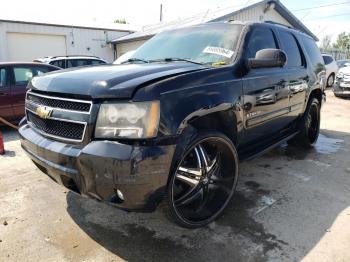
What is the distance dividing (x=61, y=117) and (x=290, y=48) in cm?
348

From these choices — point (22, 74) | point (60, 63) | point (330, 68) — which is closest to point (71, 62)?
point (60, 63)

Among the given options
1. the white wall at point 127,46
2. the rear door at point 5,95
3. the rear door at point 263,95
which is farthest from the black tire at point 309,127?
the white wall at point 127,46

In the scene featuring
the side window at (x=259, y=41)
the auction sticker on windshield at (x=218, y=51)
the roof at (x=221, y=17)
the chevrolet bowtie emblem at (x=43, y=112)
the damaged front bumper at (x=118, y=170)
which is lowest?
the damaged front bumper at (x=118, y=170)

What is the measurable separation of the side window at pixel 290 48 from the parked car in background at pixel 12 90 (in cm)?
533

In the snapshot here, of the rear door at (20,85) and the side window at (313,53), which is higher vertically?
the side window at (313,53)

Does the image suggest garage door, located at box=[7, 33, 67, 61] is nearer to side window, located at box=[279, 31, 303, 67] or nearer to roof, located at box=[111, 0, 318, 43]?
roof, located at box=[111, 0, 318, 43]

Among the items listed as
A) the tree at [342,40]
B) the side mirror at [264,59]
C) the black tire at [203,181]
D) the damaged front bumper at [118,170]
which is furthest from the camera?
the tree at [342,40]

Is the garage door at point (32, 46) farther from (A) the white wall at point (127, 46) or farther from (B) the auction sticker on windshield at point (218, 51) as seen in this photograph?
(B) the auction sticker on windshield at point (218, 51)

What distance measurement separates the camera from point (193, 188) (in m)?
3.19

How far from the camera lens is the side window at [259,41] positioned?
151 inches

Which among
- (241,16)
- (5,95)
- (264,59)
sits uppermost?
(241,16)

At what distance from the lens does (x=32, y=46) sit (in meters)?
20.1

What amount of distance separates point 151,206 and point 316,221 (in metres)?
1.72

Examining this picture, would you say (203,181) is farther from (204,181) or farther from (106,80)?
(106,80)
